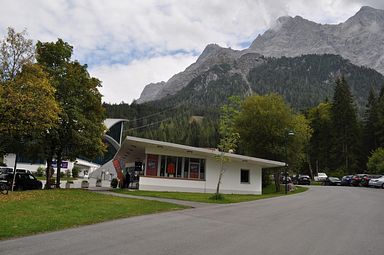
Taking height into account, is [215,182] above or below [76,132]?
below

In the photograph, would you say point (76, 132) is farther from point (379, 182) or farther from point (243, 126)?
point (379, 182)

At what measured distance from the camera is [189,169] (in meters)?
31.5

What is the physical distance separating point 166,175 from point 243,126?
1466 cm

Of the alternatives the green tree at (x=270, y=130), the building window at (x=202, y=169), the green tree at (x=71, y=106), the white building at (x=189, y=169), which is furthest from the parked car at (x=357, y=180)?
the green tree at (x=71, y=106)

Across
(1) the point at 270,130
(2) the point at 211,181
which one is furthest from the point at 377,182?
(2) the point at 211,181

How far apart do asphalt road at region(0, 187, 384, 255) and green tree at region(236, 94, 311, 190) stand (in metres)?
26.1

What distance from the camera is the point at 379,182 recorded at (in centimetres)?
3959

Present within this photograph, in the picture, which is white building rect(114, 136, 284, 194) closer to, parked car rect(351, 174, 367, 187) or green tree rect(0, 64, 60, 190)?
green tree rect(0, 64, 60, 190)

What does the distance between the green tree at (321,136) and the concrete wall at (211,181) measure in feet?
136

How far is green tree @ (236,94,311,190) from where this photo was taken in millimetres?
39959

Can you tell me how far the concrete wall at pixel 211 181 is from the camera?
98.1ft

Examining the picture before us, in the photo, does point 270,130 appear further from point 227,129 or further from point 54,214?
point 54,214

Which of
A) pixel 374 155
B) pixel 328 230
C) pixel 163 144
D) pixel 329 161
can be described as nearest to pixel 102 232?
pixel 328 230

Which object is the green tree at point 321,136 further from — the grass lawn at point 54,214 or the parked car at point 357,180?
the grass lawn at point 54,214
